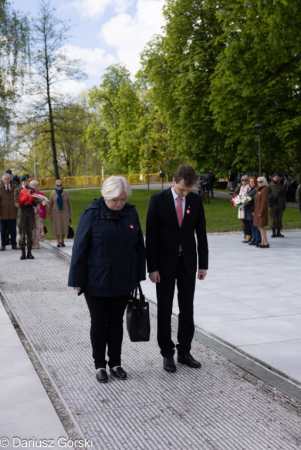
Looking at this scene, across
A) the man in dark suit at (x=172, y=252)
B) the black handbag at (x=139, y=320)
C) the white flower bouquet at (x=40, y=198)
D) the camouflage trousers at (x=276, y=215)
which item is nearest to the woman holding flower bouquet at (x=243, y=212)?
the camouflage trousers at (x=276, y=215)

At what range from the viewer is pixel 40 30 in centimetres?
4250

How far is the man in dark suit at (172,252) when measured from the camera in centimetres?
579

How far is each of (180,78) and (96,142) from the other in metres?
34.5

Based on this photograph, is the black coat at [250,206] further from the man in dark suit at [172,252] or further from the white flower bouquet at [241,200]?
the man in dark suit at [172,252]

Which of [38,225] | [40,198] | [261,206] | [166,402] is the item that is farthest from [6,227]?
[166,402]

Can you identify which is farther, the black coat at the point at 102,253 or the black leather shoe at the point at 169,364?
the black leather shoe at the point at 169,364

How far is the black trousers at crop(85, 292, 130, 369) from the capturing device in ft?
18.0

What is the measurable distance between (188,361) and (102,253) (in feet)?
4.76

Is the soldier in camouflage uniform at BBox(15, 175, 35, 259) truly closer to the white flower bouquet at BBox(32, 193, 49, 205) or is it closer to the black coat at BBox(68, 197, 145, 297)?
the white flower bouquet at BBox(32, 193, 49, 205)

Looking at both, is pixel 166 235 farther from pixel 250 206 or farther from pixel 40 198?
pixel 250 206

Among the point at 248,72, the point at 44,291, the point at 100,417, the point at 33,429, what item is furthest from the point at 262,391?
A: the point at 248,72

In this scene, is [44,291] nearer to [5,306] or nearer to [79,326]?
[5,306]

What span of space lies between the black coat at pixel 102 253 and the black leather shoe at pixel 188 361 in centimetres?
105

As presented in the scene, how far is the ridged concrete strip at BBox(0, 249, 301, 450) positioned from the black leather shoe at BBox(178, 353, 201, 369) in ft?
0.19
